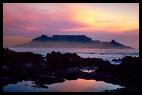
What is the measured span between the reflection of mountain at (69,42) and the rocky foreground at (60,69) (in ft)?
0.32

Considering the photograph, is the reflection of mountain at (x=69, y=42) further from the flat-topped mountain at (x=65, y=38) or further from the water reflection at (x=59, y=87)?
the water reflection at (x=59, y=87)

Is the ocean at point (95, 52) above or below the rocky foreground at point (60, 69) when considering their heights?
above

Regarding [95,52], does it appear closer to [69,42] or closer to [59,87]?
[69,42]

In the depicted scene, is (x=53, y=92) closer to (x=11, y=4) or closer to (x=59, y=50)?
(x=59, y=50)

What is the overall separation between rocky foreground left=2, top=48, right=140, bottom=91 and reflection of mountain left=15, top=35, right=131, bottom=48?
98 mm

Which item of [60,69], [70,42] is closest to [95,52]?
[70,42]

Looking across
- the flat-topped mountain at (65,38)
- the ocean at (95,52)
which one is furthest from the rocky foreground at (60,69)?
the flat-topped mountain at (65,38)

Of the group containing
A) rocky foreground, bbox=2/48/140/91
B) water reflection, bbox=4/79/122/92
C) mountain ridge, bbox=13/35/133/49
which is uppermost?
mountain ridge, bbox=13/35/133/49

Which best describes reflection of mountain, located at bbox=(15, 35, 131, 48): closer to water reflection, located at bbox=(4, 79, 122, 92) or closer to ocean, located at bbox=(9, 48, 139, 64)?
ocean, located at bbox=(9, 48, 139, 64)

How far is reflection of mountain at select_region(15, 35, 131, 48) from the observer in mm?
6840

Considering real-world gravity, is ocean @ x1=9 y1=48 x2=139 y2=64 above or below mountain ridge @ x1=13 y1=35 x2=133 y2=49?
below

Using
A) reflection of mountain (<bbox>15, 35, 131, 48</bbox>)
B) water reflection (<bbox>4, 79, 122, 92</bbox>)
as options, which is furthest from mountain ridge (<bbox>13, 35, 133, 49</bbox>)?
water reflection (<bbox>4, 79, 122, 92</bbox>)

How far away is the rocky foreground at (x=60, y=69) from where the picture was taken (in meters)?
Result: 6.85

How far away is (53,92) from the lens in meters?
6.84
